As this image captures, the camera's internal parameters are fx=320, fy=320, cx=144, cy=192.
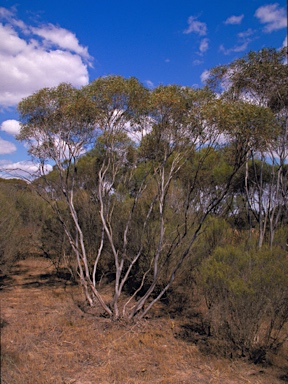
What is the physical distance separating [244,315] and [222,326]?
610 millimetres

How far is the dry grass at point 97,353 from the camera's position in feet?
16.9

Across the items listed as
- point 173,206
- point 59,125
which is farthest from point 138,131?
point 173,206

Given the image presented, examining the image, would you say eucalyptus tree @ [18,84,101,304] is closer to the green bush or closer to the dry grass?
the dry grass

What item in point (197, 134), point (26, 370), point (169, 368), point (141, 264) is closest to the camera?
point (26, 370)

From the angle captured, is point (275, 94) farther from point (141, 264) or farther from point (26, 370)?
point (26, 370)

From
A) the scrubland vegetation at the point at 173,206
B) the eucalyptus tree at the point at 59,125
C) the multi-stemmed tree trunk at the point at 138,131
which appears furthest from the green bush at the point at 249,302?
the eucalyptus tree at the point at 59,125

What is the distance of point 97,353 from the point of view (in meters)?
5.99

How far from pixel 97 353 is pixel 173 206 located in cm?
727

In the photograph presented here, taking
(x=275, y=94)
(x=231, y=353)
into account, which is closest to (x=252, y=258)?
(x=231, y=353)

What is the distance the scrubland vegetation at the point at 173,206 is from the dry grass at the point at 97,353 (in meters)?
0.37

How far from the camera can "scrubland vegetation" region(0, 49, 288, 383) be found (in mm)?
6207

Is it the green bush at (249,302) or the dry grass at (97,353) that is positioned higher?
the green bush at (249,302)

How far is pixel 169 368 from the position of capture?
5.56m

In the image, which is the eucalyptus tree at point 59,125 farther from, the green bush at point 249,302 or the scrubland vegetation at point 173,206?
the green bush at point 249,302
